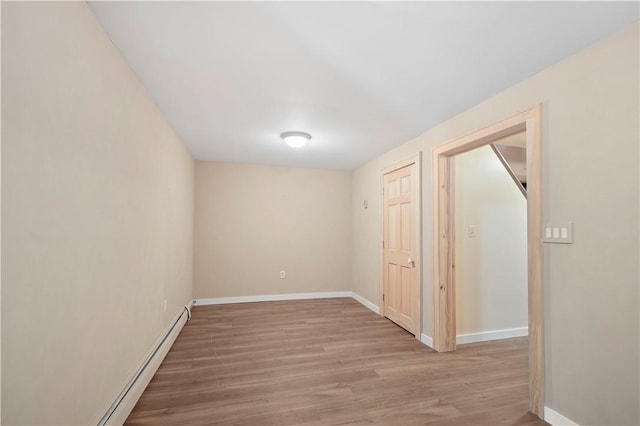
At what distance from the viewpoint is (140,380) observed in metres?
2.14

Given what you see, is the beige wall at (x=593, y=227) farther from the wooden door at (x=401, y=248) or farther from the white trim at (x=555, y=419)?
the wooden door at (x=401, y=248)

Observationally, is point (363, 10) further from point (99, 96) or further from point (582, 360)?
point (582, 360)

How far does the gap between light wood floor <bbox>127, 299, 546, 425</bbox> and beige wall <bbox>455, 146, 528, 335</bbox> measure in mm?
312

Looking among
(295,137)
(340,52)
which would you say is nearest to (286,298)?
(295,137)

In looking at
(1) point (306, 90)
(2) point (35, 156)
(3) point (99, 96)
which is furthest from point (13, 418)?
(1) point (306, 90)

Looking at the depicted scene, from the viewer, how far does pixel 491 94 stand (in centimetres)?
235

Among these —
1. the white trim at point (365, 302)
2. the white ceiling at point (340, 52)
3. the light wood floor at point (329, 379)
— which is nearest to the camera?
the white ceiling at point (340, 52)

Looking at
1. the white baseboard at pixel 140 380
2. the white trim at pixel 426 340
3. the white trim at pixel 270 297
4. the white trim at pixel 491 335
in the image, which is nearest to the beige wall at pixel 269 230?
the white trim at pixel 270 297

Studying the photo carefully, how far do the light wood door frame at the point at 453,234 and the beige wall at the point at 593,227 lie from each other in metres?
0.05

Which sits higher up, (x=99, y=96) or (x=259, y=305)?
(x=99, y=96)

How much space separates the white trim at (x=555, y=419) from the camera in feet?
5.86

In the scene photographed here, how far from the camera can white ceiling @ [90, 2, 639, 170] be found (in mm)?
1469

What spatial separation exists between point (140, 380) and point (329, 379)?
1.46 m

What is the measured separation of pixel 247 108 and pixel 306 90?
67cm
